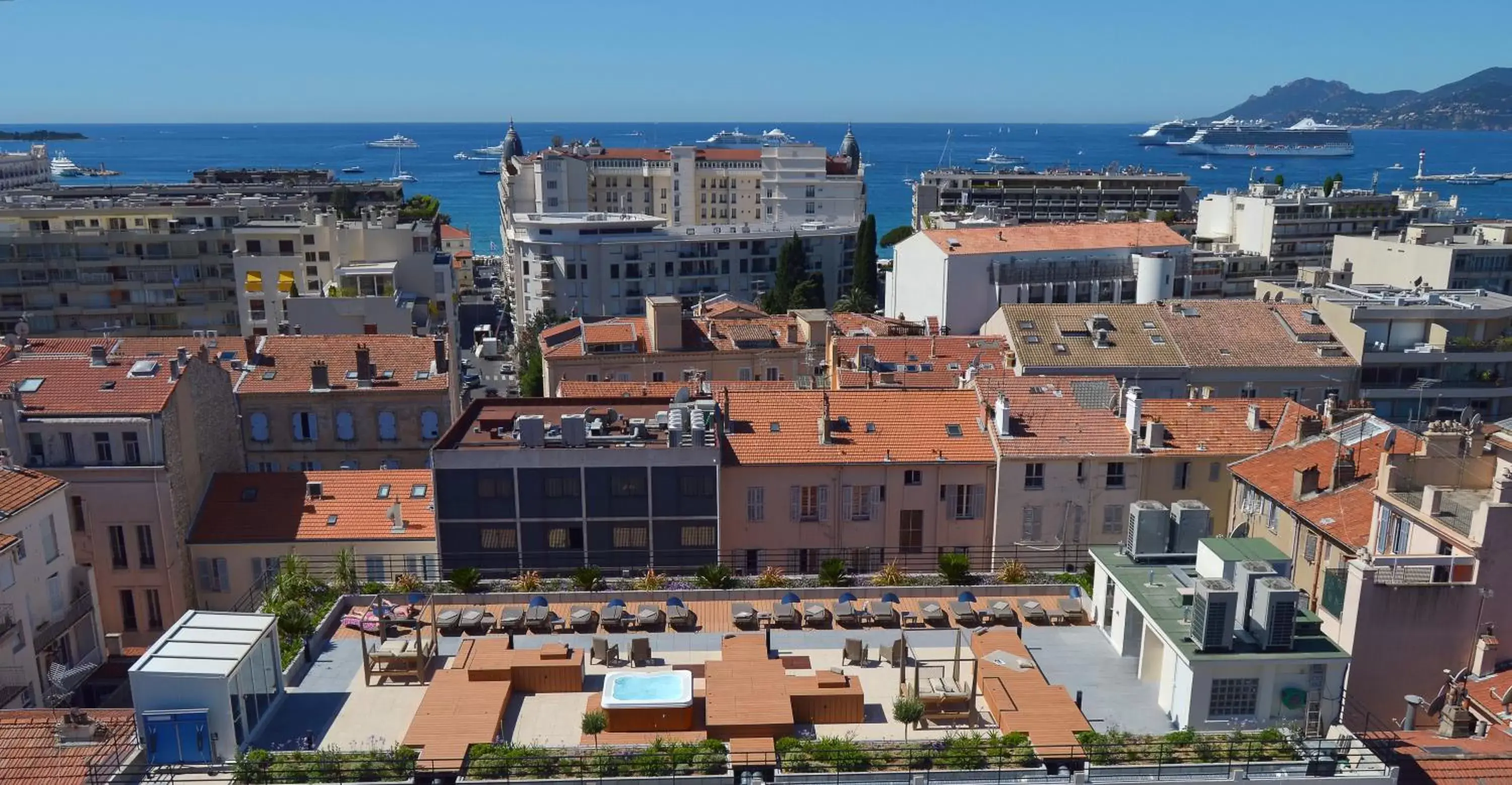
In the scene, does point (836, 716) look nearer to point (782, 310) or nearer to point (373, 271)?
point (373, 271)

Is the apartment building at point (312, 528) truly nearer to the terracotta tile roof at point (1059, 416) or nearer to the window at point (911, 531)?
the window at point (911, 531)

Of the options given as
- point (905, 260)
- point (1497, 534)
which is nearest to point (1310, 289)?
point (905, 260)

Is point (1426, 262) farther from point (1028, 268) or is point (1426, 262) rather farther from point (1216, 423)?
point (1216, 423)

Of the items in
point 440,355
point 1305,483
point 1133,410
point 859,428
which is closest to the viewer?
point 1305,483

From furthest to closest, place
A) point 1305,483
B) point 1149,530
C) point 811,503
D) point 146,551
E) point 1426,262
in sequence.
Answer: point 1426,262, point 146,551, point 811,503, point 1305,483, point 1149,530

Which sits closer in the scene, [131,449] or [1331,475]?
[1331,475]

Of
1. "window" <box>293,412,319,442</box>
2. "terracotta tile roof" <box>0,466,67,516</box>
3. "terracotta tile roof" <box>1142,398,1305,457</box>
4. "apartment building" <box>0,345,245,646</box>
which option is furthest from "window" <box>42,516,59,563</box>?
"terracotta tile roof" <box>1142,398,1305,457</box>

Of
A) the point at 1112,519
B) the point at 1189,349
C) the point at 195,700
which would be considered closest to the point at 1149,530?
the point at 1112,519
